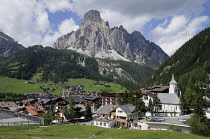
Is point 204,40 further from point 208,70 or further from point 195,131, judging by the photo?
point 195,131

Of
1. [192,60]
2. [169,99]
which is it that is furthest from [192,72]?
[169,99]

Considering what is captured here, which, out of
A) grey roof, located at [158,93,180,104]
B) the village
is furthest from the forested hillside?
the village

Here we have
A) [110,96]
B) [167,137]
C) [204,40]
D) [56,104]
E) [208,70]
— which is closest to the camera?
[167,137]

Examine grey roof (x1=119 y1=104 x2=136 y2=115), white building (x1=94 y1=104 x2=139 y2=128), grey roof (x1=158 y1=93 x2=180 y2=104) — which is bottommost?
white building (x1=94 y1=104 x2=139 y2=128)

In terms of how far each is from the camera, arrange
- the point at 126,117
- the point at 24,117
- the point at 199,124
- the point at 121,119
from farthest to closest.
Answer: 1. the point at 121,119
2. the point at 126,117
3. the point at 24,117
4. the point at 199,124

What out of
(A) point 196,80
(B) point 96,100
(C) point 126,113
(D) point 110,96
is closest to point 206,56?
(A) point 196,80

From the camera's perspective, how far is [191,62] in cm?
17550

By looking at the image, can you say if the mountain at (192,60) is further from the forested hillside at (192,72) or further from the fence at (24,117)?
the fence at (24,117)

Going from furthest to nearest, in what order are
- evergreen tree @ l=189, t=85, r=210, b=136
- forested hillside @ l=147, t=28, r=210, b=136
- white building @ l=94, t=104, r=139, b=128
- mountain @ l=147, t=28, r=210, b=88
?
1. mountain @ l=147, t=28, r=210, b=88
2. forested hillside @ l=147, t=28, r=210, b=136
3. white building @ l=94, t=104, r=139, b=128
4. evergreen tree @ l=189, t=85, r=210, b=136

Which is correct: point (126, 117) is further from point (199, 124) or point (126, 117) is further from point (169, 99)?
point (169, 99)

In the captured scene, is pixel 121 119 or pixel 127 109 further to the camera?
pixel 127 109

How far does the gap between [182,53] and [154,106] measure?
433ft

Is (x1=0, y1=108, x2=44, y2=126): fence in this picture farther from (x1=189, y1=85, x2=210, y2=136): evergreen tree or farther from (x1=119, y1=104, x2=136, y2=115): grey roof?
(x1=189, y1=85, x2=210, y2=136): evergreen tree

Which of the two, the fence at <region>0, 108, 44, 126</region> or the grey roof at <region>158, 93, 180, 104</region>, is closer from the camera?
the fence at <region>0, 108, 44, 126</region>
